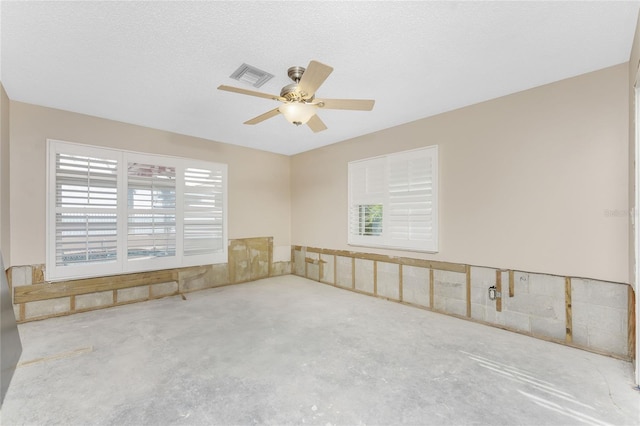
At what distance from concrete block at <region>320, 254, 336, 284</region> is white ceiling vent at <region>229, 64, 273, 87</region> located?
3.39 m

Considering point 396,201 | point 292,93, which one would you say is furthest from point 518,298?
point 292,93

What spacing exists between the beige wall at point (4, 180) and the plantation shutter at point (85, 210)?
430 millimetres

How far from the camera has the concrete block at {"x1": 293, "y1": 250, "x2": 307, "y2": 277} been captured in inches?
236

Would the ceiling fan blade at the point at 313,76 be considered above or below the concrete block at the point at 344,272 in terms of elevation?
above

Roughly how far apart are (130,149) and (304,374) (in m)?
4.05

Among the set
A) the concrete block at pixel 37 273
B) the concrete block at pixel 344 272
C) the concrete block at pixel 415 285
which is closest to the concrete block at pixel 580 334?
the concrete block at pixel 415 285

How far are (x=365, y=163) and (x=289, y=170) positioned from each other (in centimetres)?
214

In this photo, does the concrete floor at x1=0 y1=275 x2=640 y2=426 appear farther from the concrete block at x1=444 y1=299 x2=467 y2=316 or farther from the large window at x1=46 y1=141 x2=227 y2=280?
the large window at x1=46 y1=141 x2=227 y2=280

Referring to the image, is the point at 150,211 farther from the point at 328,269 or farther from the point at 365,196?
the point at 365,196

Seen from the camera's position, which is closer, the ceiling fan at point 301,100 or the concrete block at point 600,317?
the ceiling fan at point 301,100

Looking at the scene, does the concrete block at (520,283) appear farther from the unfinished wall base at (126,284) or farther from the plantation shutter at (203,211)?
the plantation shutter at (203,211)

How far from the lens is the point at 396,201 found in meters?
4.29

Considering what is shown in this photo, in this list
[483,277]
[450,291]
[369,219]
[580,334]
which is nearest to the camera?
[580,334]

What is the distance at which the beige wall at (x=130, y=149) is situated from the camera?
11.2 ft
